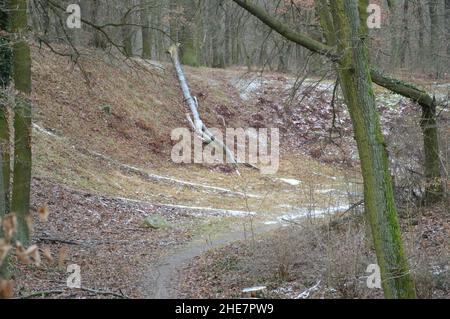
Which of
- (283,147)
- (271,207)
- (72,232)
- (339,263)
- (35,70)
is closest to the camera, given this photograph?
(339,263)

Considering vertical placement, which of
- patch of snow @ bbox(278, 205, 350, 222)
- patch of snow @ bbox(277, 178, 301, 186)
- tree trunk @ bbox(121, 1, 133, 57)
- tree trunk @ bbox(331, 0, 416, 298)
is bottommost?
patch of snow @ bbox(277, 178, 301, 186)

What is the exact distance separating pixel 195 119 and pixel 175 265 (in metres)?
14.2

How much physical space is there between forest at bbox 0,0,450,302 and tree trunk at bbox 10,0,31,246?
3 cm

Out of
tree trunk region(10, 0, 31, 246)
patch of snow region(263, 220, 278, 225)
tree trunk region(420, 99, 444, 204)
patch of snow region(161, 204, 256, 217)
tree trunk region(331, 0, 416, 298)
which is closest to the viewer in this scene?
tree trunk region(331, 0, 416, 298)

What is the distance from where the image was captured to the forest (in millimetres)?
7480

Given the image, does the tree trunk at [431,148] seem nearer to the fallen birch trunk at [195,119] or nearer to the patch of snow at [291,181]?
the patch of snow at [291,181]

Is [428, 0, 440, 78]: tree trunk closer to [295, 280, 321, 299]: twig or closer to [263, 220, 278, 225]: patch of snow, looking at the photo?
[263, 220, 278, 225]: patch of snow

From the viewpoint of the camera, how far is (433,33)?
74.6ft

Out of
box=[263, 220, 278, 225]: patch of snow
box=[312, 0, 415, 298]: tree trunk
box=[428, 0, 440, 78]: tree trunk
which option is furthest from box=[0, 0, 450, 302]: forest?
box=[428, 0, 440, 78]: tree trunk

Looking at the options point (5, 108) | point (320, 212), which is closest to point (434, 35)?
point (320, 212)

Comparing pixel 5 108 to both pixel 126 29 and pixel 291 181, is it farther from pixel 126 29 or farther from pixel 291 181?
pixel 291 181

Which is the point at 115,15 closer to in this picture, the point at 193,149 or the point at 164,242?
the point at 193,149
